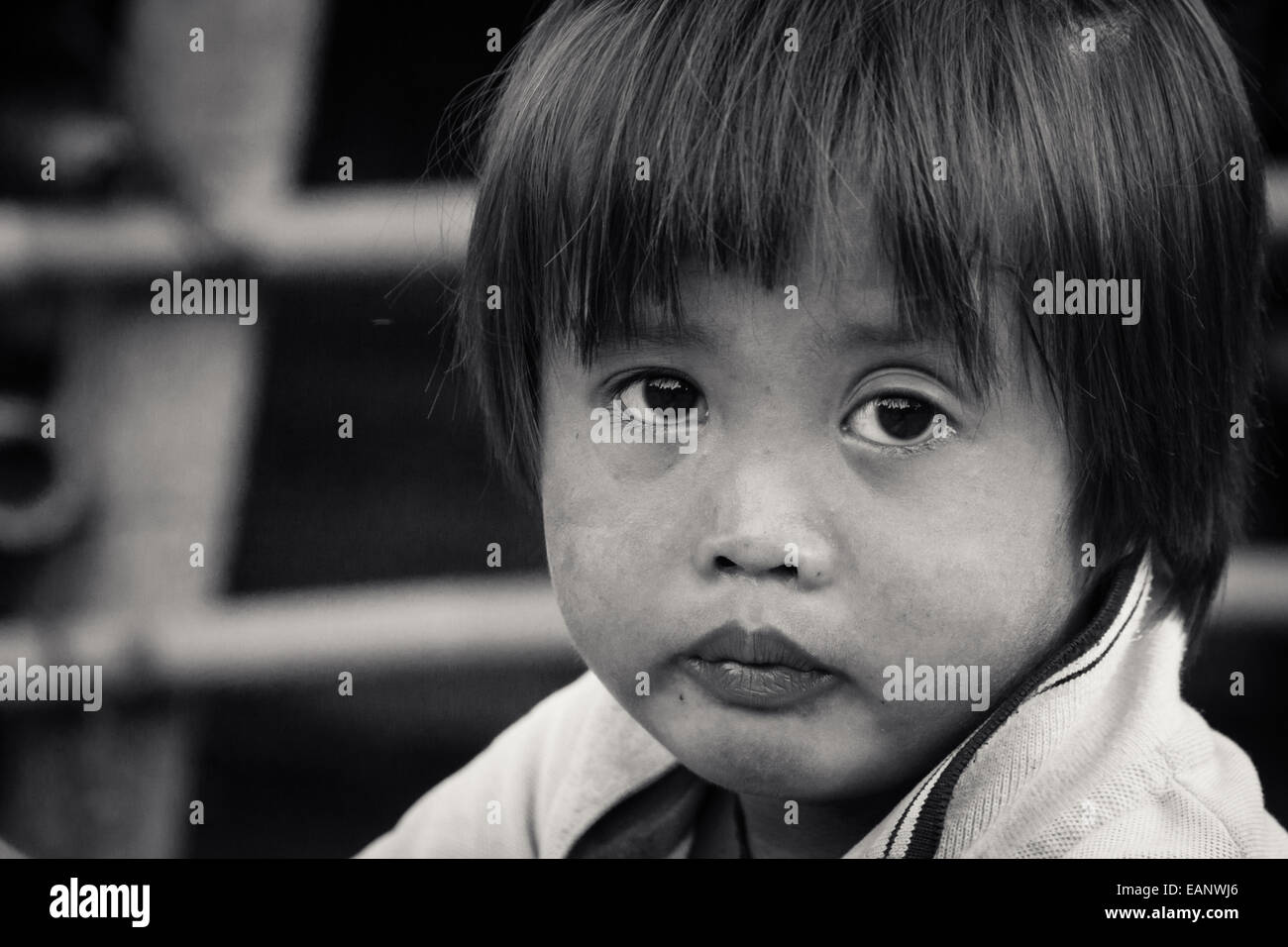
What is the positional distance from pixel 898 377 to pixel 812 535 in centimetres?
7

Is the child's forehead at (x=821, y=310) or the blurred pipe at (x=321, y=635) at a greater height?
the child's forehead at (x=821, y=310)

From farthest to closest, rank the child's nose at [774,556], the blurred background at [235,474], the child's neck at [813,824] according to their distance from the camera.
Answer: the blurred background at [235,474]
the child's neck at [813,824]
the child's nose at [774,556]

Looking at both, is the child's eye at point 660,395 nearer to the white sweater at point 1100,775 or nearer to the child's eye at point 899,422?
the child's eye at point 899,422

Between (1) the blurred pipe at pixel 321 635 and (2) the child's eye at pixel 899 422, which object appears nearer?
(2) the child's eye at pixel 899 422

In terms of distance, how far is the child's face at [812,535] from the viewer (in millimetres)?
562

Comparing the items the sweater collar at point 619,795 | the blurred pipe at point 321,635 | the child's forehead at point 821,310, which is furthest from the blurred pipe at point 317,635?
the child's forehead at point 821,310

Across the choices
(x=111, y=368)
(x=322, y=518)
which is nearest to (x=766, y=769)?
(x=322, y=518)

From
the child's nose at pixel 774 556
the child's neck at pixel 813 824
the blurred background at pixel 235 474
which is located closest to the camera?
the child's nose at pixel 774 556

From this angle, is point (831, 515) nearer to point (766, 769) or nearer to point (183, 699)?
point (766, 769)

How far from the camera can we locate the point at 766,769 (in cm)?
60

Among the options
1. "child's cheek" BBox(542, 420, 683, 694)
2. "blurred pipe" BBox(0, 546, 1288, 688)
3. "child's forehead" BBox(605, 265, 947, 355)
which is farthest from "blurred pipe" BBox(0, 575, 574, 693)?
"child's forehead" BBox(605, 265, 947, 355)

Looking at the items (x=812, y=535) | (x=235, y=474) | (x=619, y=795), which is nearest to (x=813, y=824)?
(x=619, y=795)

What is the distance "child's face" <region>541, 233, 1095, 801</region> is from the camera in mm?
562

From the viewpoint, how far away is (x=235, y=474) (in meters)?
0.92
